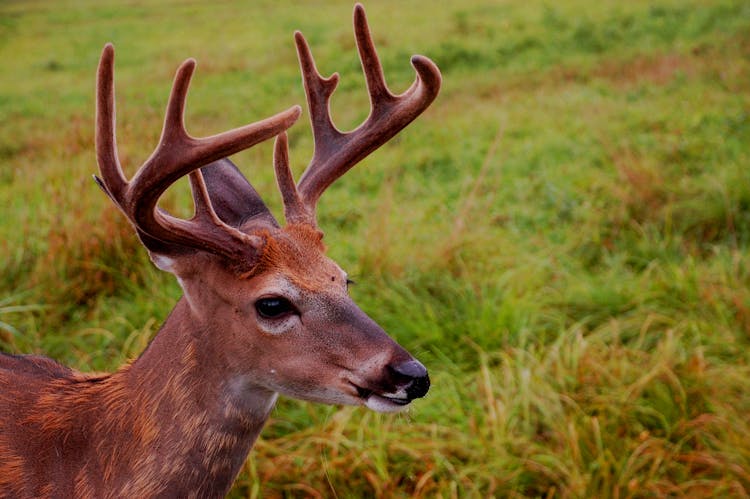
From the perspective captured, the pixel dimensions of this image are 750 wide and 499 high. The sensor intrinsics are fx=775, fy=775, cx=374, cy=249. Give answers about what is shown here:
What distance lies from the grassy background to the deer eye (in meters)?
0.84

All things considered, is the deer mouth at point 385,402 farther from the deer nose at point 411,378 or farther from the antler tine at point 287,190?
the antler tine at point 287,190

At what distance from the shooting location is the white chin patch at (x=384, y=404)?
1933 mm

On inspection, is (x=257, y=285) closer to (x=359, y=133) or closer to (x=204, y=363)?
(x=204, y=363)

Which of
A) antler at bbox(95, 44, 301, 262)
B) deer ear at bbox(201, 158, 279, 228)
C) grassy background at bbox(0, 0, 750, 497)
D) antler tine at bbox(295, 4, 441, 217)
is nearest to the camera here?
antler at bbox(95, 44, 301, 262)

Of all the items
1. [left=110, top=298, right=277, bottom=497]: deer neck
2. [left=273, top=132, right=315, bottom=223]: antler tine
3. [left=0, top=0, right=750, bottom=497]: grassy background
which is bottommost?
[left=0, top=0, right=750, bottom=497]: grassy background

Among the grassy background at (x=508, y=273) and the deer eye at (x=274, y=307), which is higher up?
the deer eye at (x=274, y=307)

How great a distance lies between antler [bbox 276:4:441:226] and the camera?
7.61ft

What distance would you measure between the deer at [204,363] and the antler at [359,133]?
207 millimetres

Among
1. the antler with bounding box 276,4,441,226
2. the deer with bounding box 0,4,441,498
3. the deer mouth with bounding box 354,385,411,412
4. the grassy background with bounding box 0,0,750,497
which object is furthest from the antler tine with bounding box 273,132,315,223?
the grassy background with bounding box 0,0,750,497

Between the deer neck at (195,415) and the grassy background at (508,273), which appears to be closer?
the deer neck at (195,415)

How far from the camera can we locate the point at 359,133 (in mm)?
2426

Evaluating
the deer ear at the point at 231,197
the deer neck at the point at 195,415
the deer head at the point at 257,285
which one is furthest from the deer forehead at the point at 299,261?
the deer neck at the point at 195,415

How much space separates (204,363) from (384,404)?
496 mm

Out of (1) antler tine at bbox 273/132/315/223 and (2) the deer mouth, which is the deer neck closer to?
(2) the deer mouth
